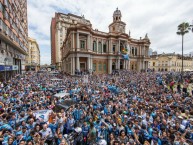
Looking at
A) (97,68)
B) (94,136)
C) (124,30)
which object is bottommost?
(94,136)

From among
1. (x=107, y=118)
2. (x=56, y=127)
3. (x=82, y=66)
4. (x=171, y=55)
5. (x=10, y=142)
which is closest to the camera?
(x=10, y=142)

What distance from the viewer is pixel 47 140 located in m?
5.12

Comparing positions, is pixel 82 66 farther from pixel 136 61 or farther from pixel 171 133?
pixel 171 133

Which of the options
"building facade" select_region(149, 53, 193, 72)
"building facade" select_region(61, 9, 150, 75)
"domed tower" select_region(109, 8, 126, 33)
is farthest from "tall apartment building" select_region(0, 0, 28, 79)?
"building facade" select_region(149, 53, 193, 72)

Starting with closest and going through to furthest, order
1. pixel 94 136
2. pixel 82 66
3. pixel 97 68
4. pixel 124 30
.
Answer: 1. pixel 94 136
2. pixel 82 66
3. pixel 97 68
4. pixel 124 30

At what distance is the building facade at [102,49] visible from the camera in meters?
33.4

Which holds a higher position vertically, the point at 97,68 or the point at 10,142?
the point at 97,68

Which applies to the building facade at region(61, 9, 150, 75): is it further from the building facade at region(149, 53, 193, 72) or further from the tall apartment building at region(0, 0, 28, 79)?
the building facade at region(149, 53, 193, 72)

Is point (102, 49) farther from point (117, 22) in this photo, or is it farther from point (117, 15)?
point (117, 15)

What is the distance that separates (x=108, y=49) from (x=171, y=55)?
58247 millimetres

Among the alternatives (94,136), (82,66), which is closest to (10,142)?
(94,136)

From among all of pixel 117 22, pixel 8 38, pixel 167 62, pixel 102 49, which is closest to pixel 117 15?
pixel 117 22

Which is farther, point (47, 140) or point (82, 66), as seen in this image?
point (82, 66)

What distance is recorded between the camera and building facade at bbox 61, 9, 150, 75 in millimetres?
33438
